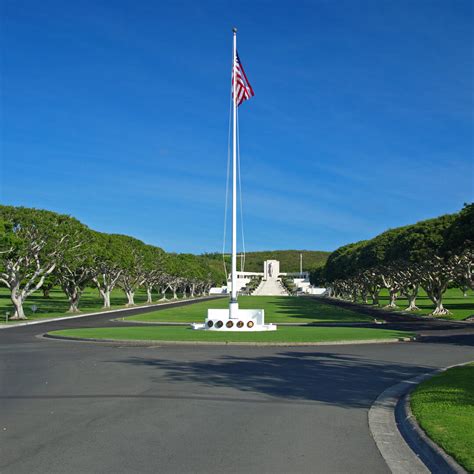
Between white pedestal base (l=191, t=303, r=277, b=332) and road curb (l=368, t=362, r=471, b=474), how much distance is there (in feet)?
65.0

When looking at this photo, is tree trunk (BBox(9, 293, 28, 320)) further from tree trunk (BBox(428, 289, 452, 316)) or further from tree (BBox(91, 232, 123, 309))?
tree trunk (BBox(428, 289, 452, 316))

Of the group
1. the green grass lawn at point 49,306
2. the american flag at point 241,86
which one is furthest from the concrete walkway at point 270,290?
the american flag at point 241,86

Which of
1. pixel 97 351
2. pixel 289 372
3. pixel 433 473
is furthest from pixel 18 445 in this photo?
pixel 97 351

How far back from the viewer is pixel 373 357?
1930cm

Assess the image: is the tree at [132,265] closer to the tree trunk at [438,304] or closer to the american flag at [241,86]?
the tree trunk at [438,304]

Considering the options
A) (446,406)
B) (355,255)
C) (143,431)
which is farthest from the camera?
(355,255)

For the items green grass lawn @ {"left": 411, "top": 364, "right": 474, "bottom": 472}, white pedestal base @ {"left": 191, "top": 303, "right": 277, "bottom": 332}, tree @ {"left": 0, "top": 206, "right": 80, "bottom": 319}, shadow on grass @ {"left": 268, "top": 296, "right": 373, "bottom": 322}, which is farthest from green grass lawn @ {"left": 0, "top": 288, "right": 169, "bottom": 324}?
green grass lawn @ {"left": 411, "top": 364, "right": 474, "bottom": 472}

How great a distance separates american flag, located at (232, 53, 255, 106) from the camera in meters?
29.5

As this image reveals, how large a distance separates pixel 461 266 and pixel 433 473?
44794mm

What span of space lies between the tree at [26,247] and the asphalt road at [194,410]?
28105 mm

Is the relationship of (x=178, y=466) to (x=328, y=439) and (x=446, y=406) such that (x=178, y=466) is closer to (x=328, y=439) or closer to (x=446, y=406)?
(x=328, y=439)

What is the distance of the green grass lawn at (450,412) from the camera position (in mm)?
7328

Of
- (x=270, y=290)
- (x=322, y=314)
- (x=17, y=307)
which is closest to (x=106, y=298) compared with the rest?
(x=17, y=307)

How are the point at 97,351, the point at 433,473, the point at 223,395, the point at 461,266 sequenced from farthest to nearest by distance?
1. the point at 461,266
2. the point at 97,351
3. the point at 223,395
4. the point at 433,473
